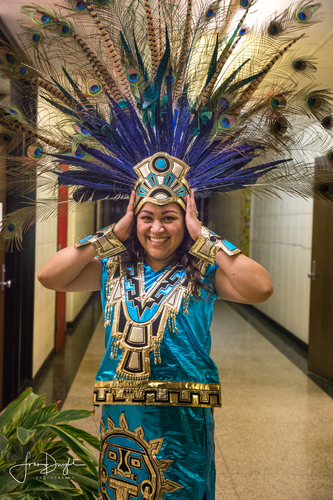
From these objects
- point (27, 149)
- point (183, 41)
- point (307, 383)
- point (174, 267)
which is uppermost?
point (183, 41)

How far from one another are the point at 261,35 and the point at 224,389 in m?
2.44

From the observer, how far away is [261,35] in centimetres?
149

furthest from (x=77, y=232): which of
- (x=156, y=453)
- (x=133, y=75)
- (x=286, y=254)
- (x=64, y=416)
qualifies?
(x=286, y=254)

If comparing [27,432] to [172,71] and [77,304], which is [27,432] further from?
[172,71]

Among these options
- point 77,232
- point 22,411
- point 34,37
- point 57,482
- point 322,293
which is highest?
point 34,37

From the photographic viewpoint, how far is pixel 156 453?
133 centimetres

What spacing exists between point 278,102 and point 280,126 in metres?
0.08

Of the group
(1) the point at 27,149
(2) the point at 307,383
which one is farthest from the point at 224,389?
(1) the point at 27,149

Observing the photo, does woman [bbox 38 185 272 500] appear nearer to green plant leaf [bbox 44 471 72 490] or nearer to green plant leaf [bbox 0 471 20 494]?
green plant leaf [bbox 44 471 72 490]

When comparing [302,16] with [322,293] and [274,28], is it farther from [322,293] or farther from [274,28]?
[322,293]

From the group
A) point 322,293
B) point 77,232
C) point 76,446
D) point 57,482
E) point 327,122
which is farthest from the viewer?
point 322,293

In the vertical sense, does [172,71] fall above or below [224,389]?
above

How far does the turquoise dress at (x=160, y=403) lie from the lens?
4.37ft

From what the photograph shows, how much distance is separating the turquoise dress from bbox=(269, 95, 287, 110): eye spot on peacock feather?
0.58 m
